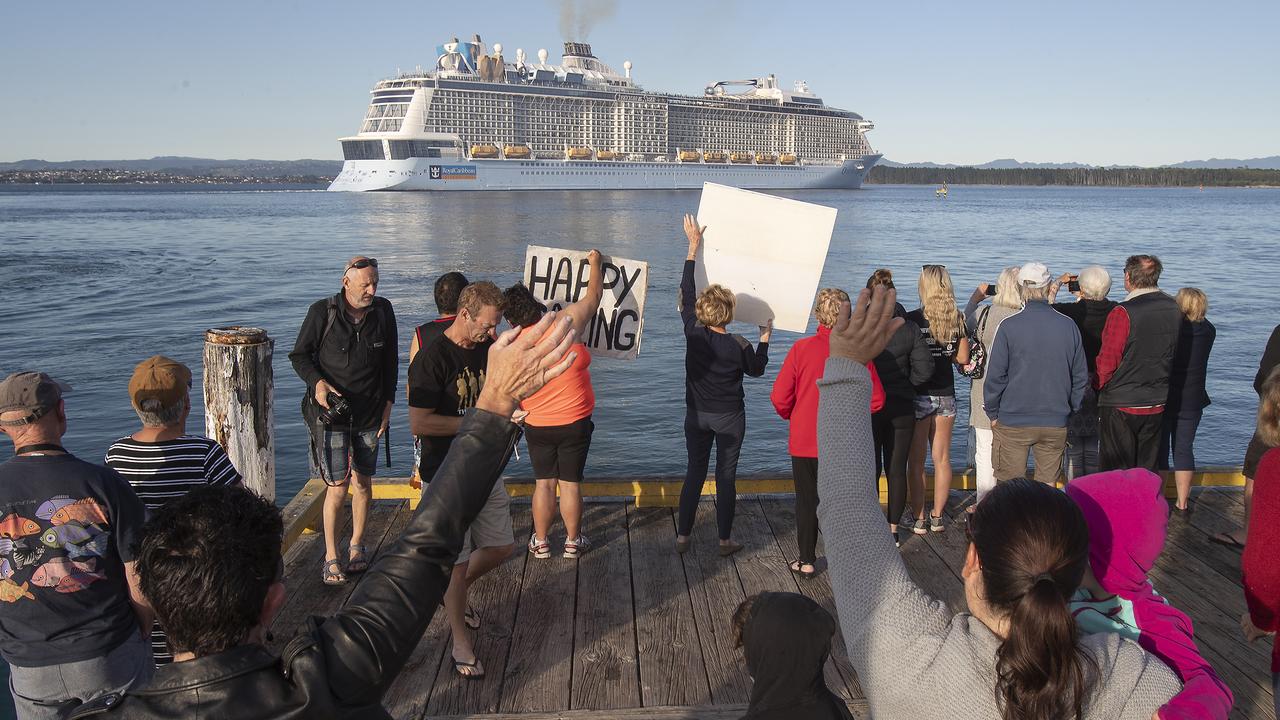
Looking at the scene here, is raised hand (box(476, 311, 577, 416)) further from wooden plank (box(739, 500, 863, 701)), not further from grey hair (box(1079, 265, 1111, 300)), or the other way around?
grey hair (box(1079, 265, 1111, 300))

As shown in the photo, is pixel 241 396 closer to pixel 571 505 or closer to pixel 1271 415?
pixel 571 505

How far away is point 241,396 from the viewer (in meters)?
4.30

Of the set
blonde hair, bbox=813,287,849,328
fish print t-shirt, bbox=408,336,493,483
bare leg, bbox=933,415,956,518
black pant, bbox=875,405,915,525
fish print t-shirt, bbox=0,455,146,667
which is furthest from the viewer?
bare leg, bbox=933,415,956,518

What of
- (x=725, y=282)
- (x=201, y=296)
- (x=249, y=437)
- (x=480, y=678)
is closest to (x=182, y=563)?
(x=480, y=678)

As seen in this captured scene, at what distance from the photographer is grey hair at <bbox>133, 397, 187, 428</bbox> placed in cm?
264

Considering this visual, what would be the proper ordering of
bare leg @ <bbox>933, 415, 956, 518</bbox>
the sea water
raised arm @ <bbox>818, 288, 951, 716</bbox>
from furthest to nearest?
the sea water, bare leg @ <bbox>933, 415, 956, 518</bbox>, raised arm @ <bbox>818, 288, 951, 716</bbox>

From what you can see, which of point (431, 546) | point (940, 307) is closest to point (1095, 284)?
point (940, 307)

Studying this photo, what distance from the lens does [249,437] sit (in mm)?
4355

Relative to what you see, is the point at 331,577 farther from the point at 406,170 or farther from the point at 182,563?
the point at 406,170

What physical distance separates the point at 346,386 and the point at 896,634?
3.30 m

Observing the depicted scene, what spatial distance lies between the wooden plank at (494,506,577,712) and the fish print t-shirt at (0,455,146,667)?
1.21 m

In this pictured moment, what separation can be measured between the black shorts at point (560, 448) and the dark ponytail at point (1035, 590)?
9.22ft

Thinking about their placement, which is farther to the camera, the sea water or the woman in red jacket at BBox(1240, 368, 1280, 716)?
the sea water

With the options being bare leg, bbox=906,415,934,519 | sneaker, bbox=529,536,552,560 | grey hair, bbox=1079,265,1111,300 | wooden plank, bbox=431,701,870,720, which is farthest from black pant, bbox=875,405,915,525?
sneaker, bbox=529,536,552,560
